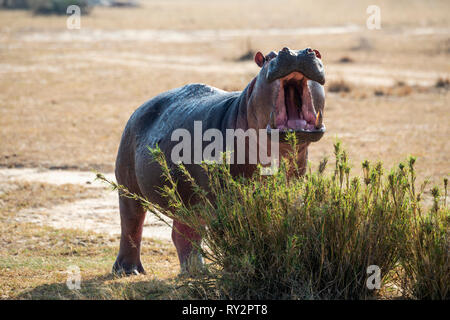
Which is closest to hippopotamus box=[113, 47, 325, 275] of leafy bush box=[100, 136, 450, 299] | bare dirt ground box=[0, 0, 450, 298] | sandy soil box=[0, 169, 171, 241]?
leafy bush box=[100, 136, 450, 299]

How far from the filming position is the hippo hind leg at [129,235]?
5988 mm

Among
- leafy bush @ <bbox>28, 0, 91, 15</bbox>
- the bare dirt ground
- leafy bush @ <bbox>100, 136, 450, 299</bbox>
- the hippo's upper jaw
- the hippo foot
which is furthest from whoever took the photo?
leafy bush @ <bbox>28, 0, 91, 15</bbox>

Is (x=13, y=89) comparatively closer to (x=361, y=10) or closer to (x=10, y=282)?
(x=10, y=282)

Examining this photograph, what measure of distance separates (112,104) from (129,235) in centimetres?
1136

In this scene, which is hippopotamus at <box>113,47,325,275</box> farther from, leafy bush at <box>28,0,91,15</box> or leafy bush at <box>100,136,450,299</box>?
leafy bush at <box>28,0,91,15</box>

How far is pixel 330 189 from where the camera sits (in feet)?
13.6

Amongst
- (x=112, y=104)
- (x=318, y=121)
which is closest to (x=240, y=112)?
(x=318, y=121)

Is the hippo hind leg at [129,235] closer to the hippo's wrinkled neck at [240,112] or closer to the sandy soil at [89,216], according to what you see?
the sandy soil at [89,216]

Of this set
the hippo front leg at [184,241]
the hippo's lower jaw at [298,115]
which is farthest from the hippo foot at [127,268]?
the hippo's lower jaw at [298,115]

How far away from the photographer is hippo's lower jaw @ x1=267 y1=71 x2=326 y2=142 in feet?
13.6

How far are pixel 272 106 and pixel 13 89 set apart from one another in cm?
1592

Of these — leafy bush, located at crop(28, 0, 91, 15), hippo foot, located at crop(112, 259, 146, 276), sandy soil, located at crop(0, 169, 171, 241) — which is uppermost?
leafy bush, located at crop(28, 0, 91, 15)
